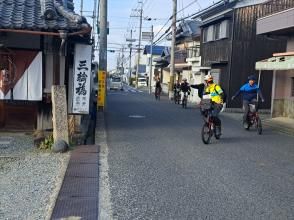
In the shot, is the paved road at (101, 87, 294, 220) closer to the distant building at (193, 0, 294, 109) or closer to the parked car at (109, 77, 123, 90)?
the distant building at (193, 0, 294, 109)

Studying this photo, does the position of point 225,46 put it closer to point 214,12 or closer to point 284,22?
point 214,12

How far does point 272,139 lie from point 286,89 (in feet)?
22.7

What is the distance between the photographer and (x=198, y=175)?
8711mm

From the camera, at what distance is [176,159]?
10359 millimetres

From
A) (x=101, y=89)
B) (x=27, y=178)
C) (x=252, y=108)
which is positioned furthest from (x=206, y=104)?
(x=101, y=89)

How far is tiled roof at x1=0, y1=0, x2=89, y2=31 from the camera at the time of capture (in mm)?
11664

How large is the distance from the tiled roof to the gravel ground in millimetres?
3090

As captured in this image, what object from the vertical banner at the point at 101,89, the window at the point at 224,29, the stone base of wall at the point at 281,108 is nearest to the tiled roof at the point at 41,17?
the vertical banner at the point at 101,89

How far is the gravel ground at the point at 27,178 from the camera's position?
6.46 m

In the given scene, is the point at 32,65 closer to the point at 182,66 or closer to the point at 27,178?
the point at 27,178

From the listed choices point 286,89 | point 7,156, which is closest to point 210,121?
point 7,156

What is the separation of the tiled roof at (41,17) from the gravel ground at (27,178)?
122 inches

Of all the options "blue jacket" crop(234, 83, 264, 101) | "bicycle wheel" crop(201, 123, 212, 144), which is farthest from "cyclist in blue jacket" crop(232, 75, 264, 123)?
"bicycle wheel" crop(201, 123, 212, 144)

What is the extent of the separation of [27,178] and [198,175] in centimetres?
320
